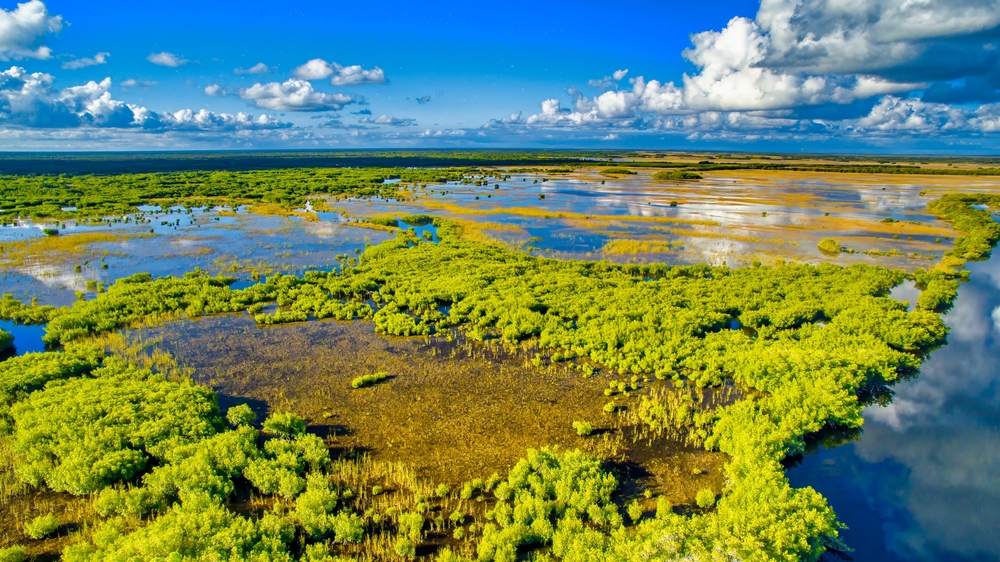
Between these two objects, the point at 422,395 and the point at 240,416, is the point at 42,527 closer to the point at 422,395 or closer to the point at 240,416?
the point at 240,416

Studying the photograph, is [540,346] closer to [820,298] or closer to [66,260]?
[820,298]

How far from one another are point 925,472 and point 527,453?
49.1 ft

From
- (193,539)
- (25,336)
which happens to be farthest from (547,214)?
(193,539)

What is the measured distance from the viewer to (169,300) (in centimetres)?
3278

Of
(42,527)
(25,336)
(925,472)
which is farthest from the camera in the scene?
(25,336)

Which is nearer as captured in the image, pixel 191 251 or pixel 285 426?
pixel 285 426

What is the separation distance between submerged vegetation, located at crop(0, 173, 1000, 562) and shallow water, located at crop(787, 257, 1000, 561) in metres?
1.27

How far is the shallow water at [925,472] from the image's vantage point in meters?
16.2

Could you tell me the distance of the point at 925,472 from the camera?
761 inches

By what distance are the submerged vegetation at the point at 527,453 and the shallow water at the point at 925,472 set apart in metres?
1.27

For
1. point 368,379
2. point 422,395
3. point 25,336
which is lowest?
point 422,395

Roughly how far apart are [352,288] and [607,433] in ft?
72.8

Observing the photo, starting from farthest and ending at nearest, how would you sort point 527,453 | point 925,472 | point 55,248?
point 55,248 < point 925,472 < point 527,453

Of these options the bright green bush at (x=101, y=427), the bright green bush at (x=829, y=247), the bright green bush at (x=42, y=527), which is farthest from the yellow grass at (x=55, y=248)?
the bright green bush at (x=829, y=247)
